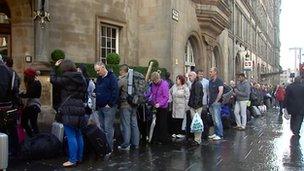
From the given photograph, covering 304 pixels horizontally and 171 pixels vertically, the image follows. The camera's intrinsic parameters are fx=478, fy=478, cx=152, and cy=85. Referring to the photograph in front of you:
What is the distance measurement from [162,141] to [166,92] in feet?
4.01

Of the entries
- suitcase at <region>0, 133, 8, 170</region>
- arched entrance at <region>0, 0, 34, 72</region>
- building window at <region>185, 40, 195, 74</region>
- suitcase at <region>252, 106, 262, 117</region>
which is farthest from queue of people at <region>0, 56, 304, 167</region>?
building window at <region>185, 40, 195, 74</region>

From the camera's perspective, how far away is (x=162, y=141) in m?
11.6

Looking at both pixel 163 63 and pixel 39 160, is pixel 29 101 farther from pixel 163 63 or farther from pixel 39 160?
pixel 163 63

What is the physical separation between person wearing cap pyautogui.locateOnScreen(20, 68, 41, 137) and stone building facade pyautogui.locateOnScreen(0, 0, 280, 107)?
3517 mm

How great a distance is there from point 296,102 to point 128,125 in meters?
5.47

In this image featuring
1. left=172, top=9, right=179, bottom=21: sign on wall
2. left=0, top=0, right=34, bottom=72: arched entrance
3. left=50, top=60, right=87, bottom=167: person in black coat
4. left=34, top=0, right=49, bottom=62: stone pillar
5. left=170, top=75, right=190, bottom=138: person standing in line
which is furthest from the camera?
left=172, top=9, right=179, bottom=21: sign on wall

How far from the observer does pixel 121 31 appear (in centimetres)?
1808

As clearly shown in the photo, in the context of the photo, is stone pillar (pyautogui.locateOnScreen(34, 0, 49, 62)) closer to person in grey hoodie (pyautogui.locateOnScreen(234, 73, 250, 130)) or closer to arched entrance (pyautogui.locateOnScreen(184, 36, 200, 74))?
person in grey hoodie (pyautogui.locateOnScreen(234, 73, 250, 130))

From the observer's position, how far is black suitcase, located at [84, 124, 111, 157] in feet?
29.0

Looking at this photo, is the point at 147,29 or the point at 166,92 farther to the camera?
the point at 147,29

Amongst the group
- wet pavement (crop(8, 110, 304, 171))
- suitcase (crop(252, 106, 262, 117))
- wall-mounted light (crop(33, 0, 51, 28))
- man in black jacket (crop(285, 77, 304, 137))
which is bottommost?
wet pavement (crop(8, 110, 304, 171))

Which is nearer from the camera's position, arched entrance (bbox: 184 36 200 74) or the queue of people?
the queue of people

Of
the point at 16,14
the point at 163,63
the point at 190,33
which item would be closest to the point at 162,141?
the point at 16,14

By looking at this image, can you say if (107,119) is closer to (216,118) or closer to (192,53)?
(216,118)
